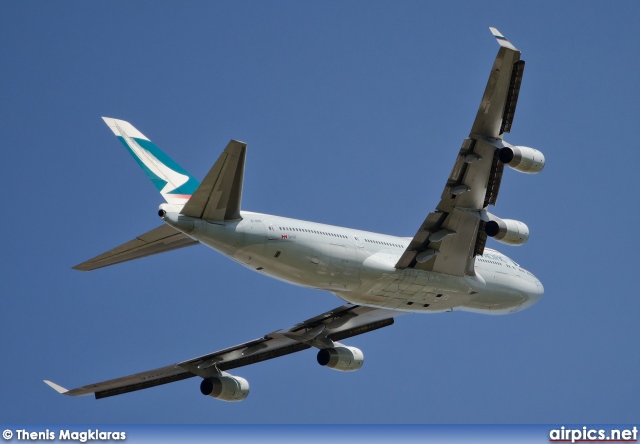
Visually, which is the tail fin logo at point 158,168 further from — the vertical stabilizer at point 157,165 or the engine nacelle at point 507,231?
the engine nacelle at point 507,231

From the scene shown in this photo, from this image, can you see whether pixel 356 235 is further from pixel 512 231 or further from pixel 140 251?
pixel 140 251

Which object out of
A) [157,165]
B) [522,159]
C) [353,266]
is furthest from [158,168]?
[522,159]

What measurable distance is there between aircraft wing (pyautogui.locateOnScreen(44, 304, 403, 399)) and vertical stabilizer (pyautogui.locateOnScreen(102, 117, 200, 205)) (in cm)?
844

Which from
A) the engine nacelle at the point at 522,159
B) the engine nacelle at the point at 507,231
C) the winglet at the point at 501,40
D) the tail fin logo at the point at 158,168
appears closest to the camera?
the winglet at the point at 501,40

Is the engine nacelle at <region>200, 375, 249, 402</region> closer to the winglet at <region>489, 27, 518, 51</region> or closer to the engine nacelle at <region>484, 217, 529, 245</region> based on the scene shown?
the engine nacelle at <region>484, 217, 529, 245</region>

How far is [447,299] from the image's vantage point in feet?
127

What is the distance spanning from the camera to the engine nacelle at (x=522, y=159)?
34.2 metres

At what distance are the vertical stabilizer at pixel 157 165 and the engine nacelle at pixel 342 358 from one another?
9.00 metres

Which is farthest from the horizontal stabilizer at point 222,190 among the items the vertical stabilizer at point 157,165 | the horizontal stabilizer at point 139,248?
the vertical stabilizer at point 157,165

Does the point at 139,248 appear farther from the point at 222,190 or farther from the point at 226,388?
the point at 226,388

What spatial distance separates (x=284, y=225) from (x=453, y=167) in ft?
17.6

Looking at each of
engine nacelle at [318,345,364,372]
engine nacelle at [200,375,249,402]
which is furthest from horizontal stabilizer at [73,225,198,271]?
engine nacelle at [318,345,364,372]

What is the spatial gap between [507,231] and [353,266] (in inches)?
193

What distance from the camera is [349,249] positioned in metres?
36.2
